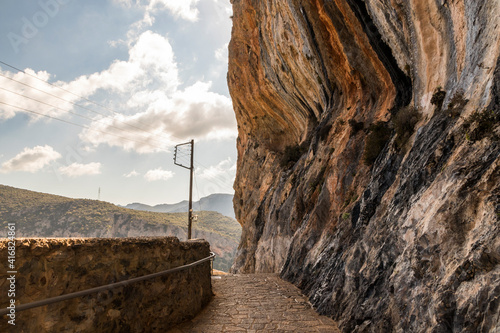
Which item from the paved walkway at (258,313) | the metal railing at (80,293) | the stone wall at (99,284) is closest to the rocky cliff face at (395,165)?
the paved walkway at (258,313)

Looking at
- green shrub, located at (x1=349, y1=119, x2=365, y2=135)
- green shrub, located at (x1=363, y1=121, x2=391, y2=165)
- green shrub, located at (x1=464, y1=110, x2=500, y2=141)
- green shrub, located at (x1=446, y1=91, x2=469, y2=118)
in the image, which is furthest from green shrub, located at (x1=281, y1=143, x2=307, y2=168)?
green shrub, located at (x1=464, y1=110, x2=500, y2=141)

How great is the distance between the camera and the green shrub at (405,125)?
684 centimetres

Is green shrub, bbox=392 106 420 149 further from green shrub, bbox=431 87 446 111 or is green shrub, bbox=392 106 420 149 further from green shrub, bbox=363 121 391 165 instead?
green shrub, bbox=363 121 391 165

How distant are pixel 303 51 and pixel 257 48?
282 inches

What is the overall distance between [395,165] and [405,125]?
3.45 ft

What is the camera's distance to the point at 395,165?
6.77 meters

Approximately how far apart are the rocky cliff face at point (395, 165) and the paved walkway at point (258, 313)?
19.6 inches

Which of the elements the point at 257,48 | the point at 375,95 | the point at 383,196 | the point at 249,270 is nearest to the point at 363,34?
the point at 375,95

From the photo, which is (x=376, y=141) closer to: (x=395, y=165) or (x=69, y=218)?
(x=395, y=165)

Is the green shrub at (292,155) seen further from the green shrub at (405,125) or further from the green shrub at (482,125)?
the green shrub at (482,125)

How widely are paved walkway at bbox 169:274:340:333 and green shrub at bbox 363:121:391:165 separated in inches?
184

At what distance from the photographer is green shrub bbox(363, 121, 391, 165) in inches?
352

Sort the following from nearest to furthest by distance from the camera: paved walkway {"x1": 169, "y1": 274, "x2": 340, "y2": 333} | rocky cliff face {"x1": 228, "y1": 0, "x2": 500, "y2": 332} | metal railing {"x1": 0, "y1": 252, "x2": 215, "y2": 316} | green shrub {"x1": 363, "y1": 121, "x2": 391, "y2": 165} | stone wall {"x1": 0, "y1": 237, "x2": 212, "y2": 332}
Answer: metal railing {"x1": 0, "y1": 252, "x2": 215, "y2": 316}, stone wall {"x1": 0, "y1": 237, "x2": 212, "y2": 332}, rocky cliff face {"x1": 228, "y1": 0, "x2": 500, "y2": 332}, paved walkway {"x1": 169, "y1": 274, "x2": 340, "y2": 333}, green shrub {"x1": 363, "y1": 121, "x2": 391, "y2": 165}

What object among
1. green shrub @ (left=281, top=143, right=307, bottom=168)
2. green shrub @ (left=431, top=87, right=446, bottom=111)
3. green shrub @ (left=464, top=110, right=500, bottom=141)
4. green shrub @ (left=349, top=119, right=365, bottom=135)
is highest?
green shrub @ (left=281, top=143, right=307, bottom=168)
